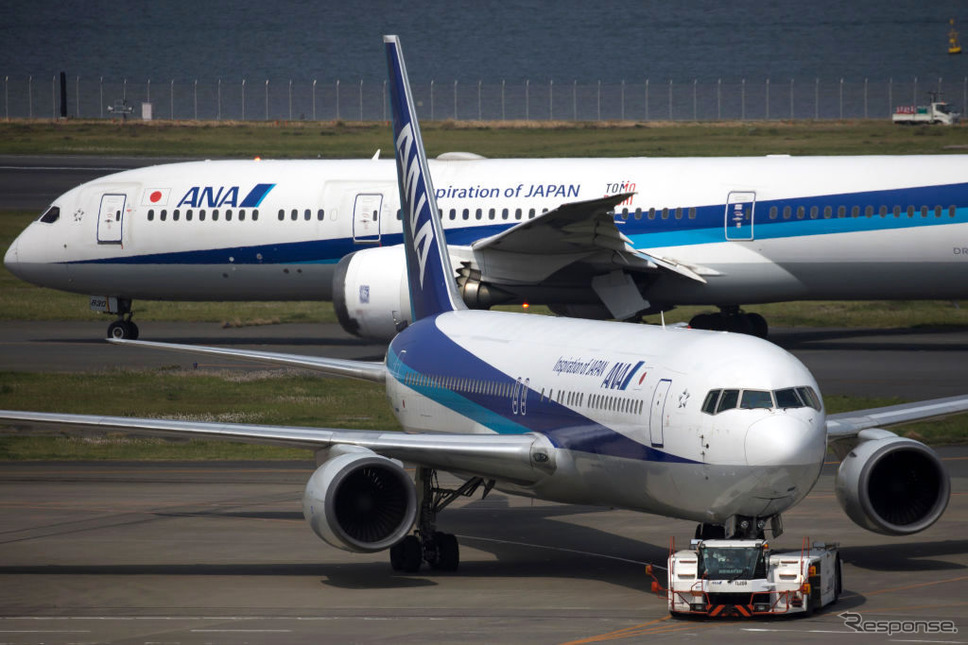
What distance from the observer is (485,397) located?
78.4 ft

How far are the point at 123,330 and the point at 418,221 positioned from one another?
23426 millimetres

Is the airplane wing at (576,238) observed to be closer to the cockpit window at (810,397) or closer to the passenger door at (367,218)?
the passenger door at (367,218)

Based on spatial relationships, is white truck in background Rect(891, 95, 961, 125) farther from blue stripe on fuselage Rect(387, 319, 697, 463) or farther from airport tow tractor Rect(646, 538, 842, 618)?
airport tow tractor Rect(646, 538, 842, 618)

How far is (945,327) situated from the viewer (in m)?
54.2

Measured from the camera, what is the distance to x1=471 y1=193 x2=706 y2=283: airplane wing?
42406 mm

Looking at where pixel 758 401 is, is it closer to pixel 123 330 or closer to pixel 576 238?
pixel 576 238

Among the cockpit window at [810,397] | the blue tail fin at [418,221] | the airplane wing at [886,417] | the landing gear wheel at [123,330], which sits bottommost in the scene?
the landing gear wheel at [123,330]

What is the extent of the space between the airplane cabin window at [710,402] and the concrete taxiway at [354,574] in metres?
2.57

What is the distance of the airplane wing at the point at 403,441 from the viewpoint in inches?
857

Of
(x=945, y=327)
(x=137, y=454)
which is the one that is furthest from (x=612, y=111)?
(x=137, y=454)

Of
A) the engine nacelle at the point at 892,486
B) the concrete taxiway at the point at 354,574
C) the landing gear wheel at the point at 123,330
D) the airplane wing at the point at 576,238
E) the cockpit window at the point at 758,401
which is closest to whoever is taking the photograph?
the concrete taxiway at the point at 354,574

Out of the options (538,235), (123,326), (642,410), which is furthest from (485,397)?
(123,326)

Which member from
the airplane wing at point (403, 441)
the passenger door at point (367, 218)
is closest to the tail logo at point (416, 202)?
the airplane wing at point (403, 441)

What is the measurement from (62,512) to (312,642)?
11.6 m
